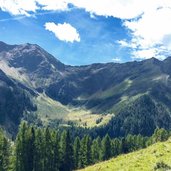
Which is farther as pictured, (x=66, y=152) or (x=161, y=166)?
(x=66, y=152)

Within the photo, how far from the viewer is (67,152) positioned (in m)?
132

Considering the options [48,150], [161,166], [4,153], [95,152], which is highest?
[161,166]

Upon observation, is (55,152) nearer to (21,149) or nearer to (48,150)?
(48,150)

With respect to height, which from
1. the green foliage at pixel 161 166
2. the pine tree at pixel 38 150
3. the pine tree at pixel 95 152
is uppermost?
the green foliage at pixel 161 166

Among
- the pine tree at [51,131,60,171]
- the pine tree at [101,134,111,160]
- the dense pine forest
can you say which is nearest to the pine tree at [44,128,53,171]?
the dense pine forest

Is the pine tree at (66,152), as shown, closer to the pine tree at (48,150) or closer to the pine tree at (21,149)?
the pine tree at (48,150)

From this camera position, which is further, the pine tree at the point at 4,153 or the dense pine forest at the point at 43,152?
the dense pine forest at the point at 43,152

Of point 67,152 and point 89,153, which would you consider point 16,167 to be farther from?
point 89,153

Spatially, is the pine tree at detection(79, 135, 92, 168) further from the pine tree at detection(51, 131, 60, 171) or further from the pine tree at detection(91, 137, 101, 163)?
the pine tree at detection(51, 131, 60, 171)

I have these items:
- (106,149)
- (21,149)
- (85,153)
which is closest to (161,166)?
(21,149)

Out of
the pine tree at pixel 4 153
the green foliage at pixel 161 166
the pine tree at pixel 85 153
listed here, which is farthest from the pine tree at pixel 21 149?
the green foliage at pixel 161 166

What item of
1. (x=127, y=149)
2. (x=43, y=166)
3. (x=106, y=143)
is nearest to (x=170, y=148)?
(x=43, y=166)

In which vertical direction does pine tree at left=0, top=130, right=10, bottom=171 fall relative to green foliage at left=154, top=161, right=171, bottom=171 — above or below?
below

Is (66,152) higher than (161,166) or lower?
lower
